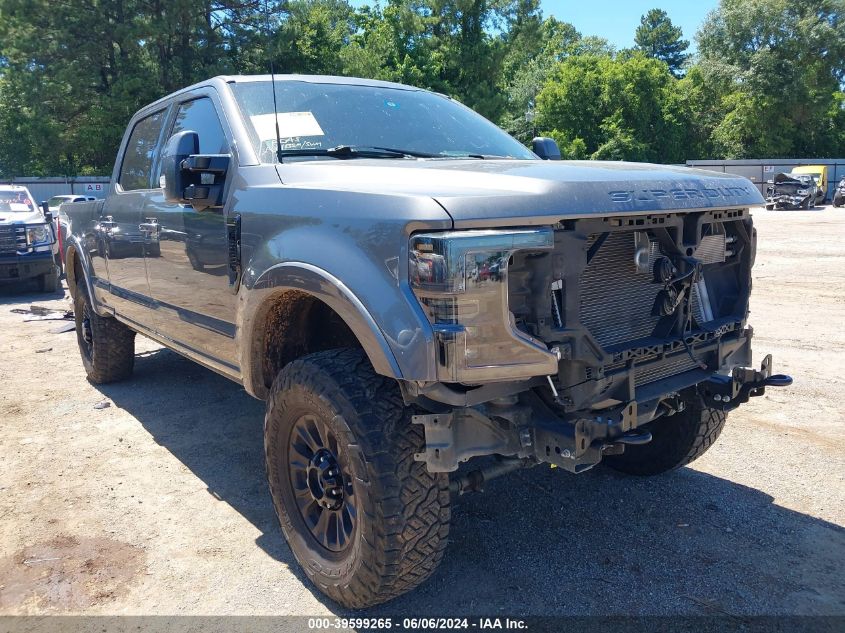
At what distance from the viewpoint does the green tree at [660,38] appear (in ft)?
271

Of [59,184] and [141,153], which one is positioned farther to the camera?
[59,184]

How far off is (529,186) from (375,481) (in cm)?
116

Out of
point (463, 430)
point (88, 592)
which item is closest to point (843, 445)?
point (463, 430)

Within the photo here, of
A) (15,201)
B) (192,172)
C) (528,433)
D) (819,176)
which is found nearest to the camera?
(528,433)

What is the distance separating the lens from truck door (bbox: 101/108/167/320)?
178 inches

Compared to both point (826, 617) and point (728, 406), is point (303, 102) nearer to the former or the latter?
point (728, 406)

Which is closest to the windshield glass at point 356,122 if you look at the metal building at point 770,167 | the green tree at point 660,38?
the metal building at point 770,167

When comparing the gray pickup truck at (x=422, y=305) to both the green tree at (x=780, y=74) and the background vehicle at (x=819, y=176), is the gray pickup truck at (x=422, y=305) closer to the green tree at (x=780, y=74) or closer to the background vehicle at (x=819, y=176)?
the background vehicle at (x=819, y=176)

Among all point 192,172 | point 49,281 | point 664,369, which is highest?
point 192,172

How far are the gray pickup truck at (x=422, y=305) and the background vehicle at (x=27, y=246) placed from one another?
29.9ft

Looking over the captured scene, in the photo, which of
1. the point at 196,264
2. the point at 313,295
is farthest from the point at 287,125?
the point at 313,295

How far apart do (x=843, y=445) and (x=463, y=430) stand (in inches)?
120

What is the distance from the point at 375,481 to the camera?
251cm

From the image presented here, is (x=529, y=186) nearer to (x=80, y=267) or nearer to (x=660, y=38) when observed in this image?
(x=80, y=267)
